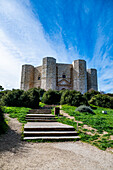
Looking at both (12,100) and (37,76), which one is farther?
(37,76)

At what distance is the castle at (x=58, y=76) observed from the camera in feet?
104

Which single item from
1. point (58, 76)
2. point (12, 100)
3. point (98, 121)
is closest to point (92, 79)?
point (58, 76)

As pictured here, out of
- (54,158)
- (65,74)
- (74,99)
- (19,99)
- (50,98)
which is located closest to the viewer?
(54,158)

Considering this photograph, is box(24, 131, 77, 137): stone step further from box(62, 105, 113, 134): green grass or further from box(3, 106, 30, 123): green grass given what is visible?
box(3, 106, 30, 123): green grass

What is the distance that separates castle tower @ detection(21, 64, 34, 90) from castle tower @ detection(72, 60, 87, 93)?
13231mm

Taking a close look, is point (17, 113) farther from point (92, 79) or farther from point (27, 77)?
point (92, 79)

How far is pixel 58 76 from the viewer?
112 feet

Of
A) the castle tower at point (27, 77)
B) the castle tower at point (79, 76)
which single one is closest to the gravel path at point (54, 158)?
the castle tower at point (79, 76)

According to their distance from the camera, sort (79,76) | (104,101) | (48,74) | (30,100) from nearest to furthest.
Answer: (30,100), (104,101), (48,74), (79,76)

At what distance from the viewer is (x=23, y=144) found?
11.0 ft

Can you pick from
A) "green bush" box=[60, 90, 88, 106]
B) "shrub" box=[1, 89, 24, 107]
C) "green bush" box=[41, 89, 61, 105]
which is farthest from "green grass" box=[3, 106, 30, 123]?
"green bush" box=[41, 89, 61, 105]

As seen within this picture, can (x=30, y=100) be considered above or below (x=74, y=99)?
below

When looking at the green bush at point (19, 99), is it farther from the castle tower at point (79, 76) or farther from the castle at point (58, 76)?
the castle tower at point (79, 76)

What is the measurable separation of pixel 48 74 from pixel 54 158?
2959 cm
